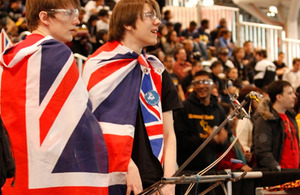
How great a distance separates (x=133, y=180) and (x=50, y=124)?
2.00ft

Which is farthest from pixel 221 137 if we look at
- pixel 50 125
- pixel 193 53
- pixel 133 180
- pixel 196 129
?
pixel 193 53

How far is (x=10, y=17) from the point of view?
13547 mm

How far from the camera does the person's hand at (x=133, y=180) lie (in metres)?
3.85

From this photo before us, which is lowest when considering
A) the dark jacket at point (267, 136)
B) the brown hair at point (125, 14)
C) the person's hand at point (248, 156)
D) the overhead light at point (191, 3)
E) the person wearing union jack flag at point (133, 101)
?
the overhead light at point (191, 3)

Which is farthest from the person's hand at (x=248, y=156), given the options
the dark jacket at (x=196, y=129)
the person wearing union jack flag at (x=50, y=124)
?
the person wearing union jack flag at (x=50, y=124)

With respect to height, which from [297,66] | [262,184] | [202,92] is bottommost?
[297,66]

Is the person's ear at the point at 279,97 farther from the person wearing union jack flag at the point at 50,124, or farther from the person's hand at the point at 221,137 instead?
the person wearing union jack flag at the point at 50,124

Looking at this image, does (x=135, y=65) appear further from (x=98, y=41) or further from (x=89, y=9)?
(x=89, y=9)

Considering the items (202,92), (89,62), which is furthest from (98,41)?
(89,62)

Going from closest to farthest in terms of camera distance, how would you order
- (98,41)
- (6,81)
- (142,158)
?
(6,81) < (142,158) < (98,41)

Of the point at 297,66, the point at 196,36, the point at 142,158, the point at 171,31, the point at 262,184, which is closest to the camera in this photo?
the point at 142,158

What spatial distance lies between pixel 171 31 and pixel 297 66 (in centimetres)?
291

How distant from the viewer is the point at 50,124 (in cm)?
362

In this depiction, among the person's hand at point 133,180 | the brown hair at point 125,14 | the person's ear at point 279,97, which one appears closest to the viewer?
the person's hand at point 133,180
